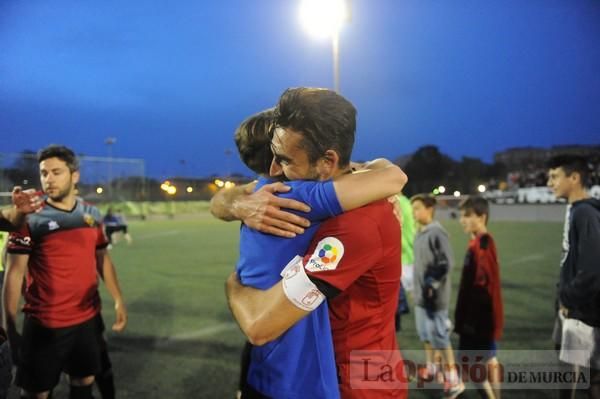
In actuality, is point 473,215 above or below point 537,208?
above

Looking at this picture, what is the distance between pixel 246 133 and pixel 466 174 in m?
82.3

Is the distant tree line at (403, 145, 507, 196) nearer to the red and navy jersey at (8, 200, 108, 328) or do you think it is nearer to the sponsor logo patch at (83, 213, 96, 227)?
the sponsor logo patch at (83, 213, 96, 227)

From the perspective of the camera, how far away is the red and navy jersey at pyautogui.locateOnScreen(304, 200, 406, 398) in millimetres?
1410

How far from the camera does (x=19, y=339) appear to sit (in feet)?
11.8

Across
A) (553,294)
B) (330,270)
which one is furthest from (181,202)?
(330,270)

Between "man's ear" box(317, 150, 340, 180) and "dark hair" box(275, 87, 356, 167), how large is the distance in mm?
17

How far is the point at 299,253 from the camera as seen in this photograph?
4.83 ft

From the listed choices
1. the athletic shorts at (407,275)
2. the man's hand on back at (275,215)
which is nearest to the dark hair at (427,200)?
the athletic shorts at (407,275)

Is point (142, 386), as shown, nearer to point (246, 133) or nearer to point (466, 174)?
point (246, 133)

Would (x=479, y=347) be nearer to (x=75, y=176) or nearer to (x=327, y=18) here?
(x=75, y=176)

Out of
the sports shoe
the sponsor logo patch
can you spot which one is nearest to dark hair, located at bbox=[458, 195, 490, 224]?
the sports shoe

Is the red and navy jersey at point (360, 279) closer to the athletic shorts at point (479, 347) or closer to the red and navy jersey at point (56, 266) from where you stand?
the athletic shorts at point (479, 347)

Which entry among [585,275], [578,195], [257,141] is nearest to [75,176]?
[257,141]

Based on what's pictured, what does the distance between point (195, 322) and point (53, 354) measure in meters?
3.64
